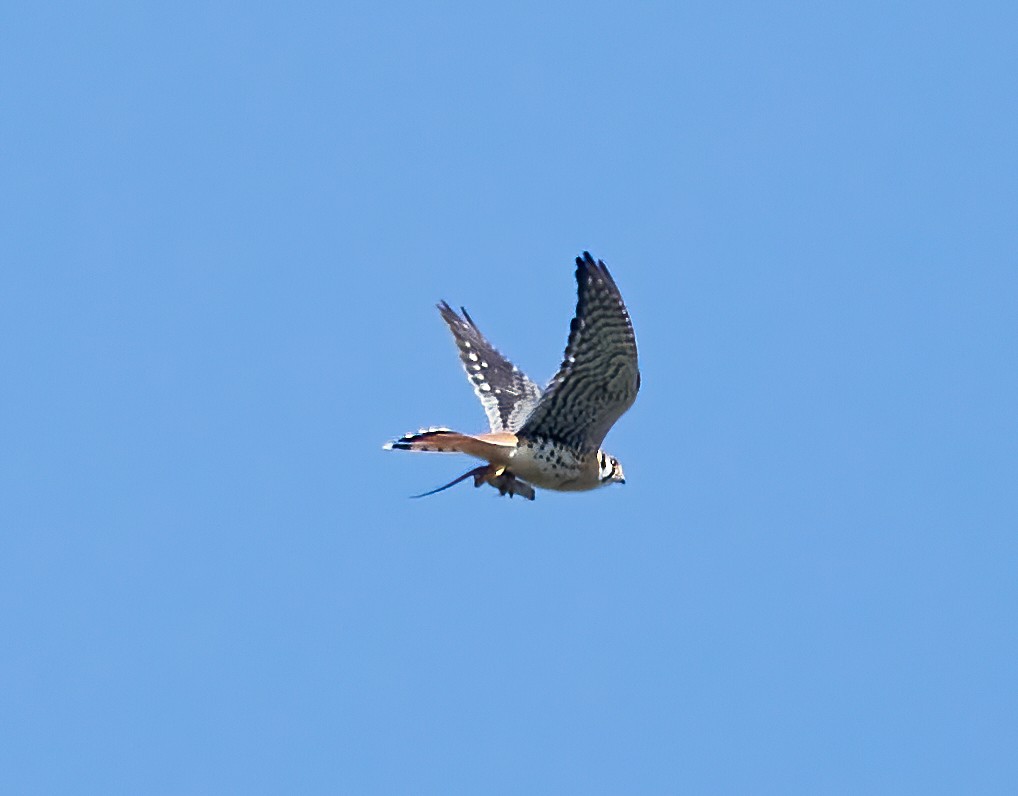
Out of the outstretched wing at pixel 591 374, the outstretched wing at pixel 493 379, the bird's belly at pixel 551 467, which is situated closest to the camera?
the outstretched wing at pixel 591 374

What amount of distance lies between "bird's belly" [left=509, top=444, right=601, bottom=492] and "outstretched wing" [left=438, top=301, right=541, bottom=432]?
47cm

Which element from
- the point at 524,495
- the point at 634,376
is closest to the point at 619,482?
the point at 524,495

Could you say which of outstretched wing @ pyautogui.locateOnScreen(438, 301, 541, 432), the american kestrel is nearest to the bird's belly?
the american kestrel

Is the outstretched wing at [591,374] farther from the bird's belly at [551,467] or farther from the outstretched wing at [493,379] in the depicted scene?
the outstretched wing at [493,379]

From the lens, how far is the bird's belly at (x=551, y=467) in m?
13.5

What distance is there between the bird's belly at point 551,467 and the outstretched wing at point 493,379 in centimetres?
47

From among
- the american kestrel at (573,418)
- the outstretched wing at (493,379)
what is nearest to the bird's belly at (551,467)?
the american kestrel at (573,418)

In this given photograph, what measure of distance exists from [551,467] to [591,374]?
1057 mm

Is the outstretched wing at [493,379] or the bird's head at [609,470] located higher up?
the outstretched wing at [493,379]

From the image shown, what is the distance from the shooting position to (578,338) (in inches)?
492

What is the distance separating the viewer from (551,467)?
13617 millimetres

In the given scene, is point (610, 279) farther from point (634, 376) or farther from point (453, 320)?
point (453, 320)

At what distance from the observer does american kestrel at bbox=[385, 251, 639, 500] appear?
12328 millimetres

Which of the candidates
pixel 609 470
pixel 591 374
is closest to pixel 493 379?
pixel 609 470
